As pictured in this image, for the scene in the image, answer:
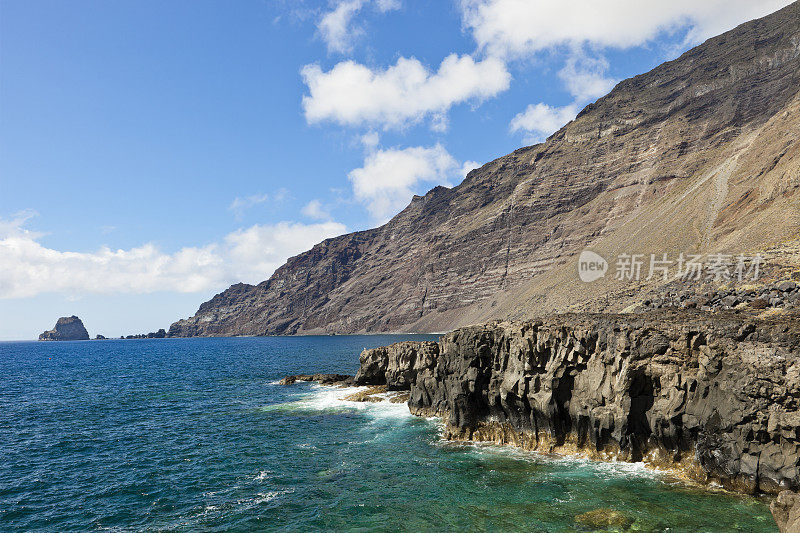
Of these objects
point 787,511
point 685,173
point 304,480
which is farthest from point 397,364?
point 685,173

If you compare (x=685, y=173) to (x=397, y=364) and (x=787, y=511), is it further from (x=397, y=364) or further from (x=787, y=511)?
(x=787, y=511)

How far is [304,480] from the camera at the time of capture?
28156 mm

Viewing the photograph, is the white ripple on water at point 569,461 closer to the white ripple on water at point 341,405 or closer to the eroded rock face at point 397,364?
the white ripple on water at point 341,405

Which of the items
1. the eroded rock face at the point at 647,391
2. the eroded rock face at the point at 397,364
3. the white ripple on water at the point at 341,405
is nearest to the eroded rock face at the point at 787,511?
the eroded rock face at the point at 647,391

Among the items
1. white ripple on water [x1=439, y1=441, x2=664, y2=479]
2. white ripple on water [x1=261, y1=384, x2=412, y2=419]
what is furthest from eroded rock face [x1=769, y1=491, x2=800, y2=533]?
white ripple on water [x1=261, y1=384, x2=412, y2=419]

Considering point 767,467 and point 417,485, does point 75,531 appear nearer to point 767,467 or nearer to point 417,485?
point 417,485

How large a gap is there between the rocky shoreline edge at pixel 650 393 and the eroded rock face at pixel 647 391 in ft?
0.19

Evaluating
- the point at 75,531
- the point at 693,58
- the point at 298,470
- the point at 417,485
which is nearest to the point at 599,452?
the point at 417,485

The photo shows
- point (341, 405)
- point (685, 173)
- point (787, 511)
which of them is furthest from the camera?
point (685, 173)

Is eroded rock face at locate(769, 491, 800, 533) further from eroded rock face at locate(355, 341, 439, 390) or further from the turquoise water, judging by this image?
eroded rock face at locate(355, 341, 439, 390)

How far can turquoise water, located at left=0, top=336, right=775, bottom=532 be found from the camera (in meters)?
21.7

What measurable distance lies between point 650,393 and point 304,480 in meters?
22.3

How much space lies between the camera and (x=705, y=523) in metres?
19.5

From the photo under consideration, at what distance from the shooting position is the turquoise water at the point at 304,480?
71.3 ft
